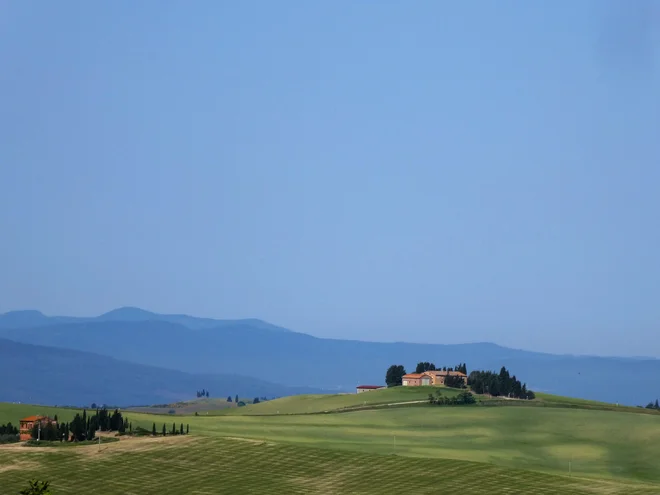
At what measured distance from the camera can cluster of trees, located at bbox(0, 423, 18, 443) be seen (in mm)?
153663

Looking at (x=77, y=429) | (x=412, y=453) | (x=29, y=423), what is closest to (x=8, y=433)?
(x=29, y=423)

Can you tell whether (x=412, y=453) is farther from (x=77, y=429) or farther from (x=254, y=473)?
(x=77, y=429)

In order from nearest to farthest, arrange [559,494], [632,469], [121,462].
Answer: [559,494] < [121,462] < [632,469]

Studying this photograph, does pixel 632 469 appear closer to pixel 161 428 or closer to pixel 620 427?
pixel 620 427

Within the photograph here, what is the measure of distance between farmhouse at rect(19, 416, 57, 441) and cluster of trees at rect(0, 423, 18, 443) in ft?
3.16

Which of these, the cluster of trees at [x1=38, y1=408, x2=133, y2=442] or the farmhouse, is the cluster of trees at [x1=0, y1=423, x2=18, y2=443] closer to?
the farmhouse

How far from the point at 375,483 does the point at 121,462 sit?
32123 millimetres

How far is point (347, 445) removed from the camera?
156 meters

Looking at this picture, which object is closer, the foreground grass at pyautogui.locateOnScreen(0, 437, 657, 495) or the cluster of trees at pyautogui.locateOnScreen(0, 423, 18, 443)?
the foreground grass at pyautogui.locateOnScreen(0, 437, 657, 495)

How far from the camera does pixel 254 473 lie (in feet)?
429

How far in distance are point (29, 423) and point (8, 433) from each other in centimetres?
359

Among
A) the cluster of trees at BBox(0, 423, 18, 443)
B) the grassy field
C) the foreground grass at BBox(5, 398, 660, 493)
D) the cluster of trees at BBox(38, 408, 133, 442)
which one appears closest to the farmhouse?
the cluster of trees at BBox(0, 423, 18, 443)

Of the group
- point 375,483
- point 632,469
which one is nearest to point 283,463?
point 375,483

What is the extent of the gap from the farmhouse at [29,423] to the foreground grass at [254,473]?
1263 centimetres
